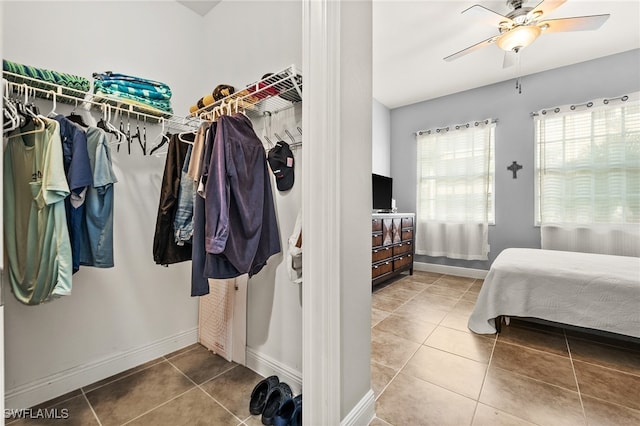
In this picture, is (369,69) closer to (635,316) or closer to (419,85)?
(635,316)

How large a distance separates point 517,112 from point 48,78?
4.52 metres

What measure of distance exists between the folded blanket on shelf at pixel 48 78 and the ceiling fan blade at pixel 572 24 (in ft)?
10.1

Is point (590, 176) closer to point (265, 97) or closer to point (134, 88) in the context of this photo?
point (265, 97)

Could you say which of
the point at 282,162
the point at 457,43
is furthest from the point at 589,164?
the point at 282,162

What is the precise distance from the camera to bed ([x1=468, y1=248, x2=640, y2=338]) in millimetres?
1821

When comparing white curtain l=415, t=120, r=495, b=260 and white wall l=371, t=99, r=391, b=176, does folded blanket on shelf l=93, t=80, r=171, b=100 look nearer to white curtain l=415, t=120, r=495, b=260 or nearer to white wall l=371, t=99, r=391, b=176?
white wall l=371, t=99, r=391, b=176

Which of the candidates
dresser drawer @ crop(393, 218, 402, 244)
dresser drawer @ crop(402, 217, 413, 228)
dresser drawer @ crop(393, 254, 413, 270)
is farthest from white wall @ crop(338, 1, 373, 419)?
dresser drawer @ crop(402, 217, 413, 228)

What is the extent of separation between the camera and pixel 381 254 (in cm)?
330

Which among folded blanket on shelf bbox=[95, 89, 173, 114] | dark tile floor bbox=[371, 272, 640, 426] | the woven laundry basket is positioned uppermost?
folded blanket on shelf bbox=[95, 89, 173, 114]

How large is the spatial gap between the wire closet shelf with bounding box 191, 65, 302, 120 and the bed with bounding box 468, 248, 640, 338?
6.78 ft

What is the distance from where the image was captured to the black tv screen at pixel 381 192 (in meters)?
3.73

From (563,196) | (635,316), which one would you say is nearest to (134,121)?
(635,316)

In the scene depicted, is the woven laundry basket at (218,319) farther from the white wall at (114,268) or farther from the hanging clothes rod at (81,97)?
the hanging clothes rod at (81,97)

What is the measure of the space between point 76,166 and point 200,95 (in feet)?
3.53
